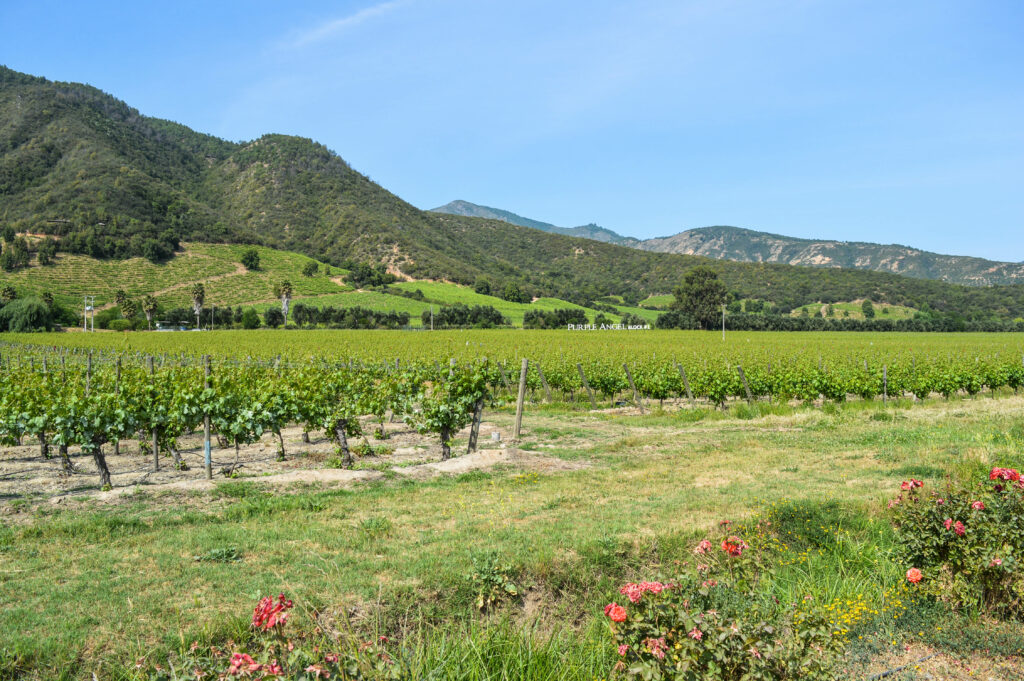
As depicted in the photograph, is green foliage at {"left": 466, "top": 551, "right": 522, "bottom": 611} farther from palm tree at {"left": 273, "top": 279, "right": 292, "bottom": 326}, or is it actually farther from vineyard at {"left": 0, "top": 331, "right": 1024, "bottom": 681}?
palm tree at {"left": 273, "top": 279, "right": 292, "bottom": 326}

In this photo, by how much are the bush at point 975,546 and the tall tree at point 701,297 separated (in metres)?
86.6

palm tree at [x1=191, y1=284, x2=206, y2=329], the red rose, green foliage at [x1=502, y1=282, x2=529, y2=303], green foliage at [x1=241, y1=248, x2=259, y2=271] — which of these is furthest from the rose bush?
green foliage at [x1=241, y1=248, x2=259, y2=271]

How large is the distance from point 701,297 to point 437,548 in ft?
294

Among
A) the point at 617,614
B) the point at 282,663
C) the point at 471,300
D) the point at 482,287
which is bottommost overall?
the point at 282,663

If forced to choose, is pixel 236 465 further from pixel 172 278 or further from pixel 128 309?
pixel 172 278

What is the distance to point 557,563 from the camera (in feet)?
19.4

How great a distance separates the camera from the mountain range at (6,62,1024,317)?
10462cm

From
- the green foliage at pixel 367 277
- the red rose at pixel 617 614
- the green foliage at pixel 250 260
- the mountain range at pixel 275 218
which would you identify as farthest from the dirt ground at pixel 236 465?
the mountain range at pixel 275 218

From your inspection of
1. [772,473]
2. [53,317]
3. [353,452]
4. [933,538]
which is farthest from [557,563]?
[53,317]

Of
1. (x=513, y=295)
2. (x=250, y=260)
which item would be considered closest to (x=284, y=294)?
(x=250, y=260)

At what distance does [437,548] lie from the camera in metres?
6.23

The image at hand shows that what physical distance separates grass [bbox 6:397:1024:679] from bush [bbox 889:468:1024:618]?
496mm

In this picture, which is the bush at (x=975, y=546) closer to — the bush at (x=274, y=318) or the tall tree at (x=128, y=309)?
the bush at (x=274, y=318)

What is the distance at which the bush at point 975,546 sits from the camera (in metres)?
4.70
